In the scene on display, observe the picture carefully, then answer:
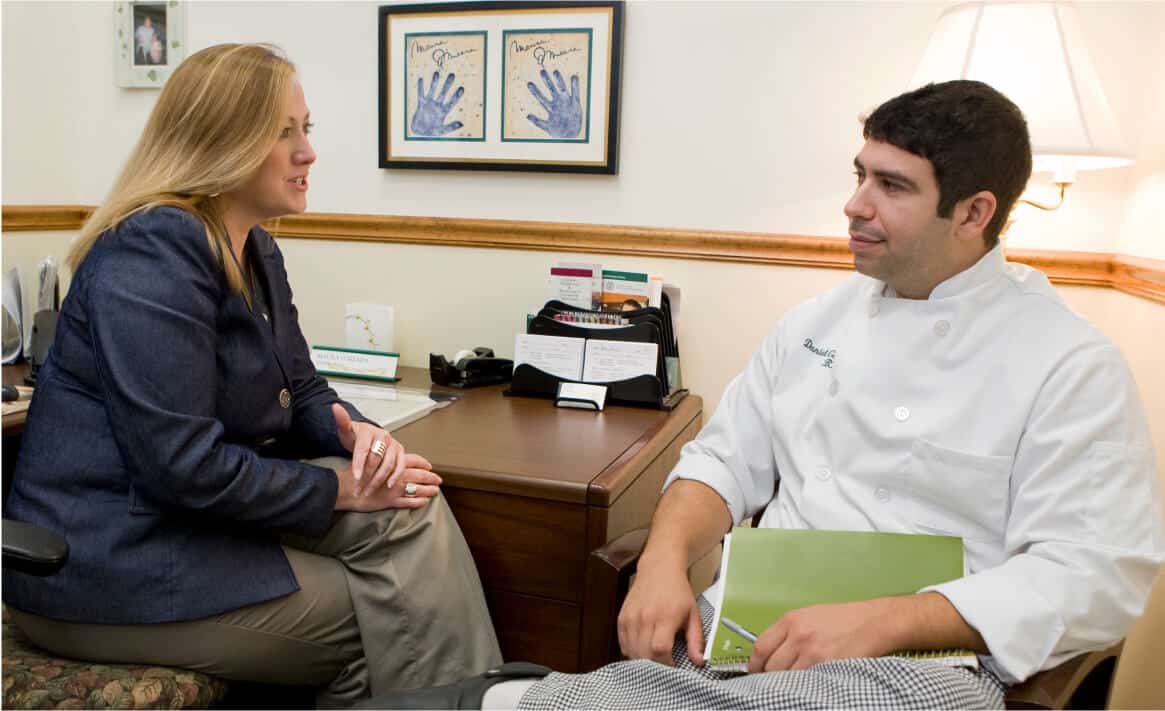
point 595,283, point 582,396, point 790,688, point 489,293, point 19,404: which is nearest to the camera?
point 790,688

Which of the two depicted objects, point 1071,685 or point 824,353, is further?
point 824,353

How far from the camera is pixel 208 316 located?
1.30 meters

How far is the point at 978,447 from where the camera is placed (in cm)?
126

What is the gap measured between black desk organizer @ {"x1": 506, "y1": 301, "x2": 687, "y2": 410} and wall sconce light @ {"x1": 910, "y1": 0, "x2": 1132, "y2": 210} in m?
0.78

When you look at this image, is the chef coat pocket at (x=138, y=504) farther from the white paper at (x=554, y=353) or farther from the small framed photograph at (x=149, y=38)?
the small framed photograph at (x=149, y=38)

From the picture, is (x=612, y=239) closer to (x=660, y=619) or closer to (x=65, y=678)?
(x=660, y=619)

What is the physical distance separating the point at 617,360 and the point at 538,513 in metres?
0.60

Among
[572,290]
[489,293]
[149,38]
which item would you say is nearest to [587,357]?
[572,290]

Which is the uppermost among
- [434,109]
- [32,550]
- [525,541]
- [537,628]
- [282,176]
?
[434,109]

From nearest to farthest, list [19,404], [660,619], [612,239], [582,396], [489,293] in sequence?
[660,619] → [19,404] → [582,396] → [612,239] → [489,293]

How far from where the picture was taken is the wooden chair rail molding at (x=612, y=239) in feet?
6.52

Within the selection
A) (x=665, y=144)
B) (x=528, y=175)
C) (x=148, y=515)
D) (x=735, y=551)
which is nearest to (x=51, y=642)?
(x=148, y=515)

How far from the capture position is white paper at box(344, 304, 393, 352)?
2447 millimetres

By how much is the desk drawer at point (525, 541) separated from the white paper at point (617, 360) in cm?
57
